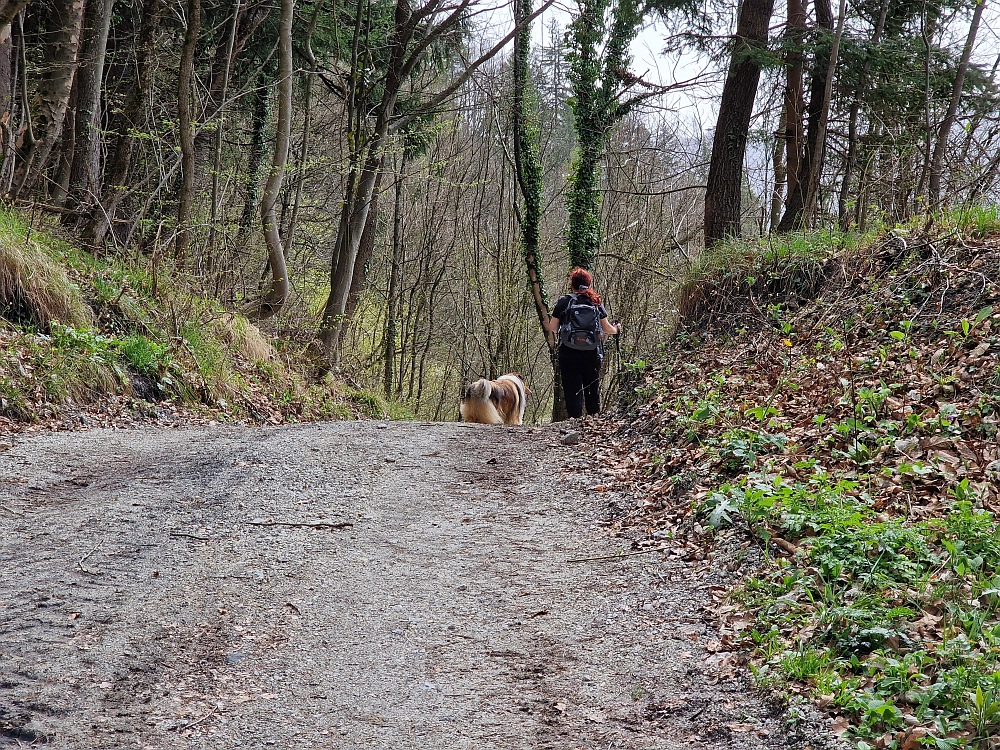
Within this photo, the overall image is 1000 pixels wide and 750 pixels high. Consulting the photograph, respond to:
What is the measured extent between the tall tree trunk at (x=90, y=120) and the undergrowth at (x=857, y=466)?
894 centimetres

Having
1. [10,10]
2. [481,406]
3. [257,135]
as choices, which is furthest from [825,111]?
[257,135]

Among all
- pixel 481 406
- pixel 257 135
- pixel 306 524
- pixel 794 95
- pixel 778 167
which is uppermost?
pixel 794 95

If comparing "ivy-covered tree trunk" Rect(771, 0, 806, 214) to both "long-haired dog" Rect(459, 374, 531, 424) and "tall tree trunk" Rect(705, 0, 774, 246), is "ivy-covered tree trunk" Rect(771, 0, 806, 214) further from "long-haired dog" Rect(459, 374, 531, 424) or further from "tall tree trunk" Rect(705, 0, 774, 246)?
"long-haired dog" Rect(459, 374, 531, 424)

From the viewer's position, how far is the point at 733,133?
12.1 meters

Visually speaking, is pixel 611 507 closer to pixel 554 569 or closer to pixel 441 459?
pixel 554 569

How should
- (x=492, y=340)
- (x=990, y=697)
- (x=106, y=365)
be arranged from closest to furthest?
(x=990, y=697) < (x=106, y=365) < (x=492, y=340)

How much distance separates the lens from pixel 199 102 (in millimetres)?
13523

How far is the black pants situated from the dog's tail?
8.14ft

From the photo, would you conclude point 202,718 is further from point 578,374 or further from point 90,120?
point 90,120

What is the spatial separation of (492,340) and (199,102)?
597 inches

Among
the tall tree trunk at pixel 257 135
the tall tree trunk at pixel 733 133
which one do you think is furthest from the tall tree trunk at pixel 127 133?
the tall tree trunk at pixel 733 133

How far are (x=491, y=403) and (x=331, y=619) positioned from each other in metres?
9.51

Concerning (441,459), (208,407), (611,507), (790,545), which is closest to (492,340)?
(208,407)

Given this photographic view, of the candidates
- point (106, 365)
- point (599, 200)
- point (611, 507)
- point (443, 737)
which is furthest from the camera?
point (599, 200)
